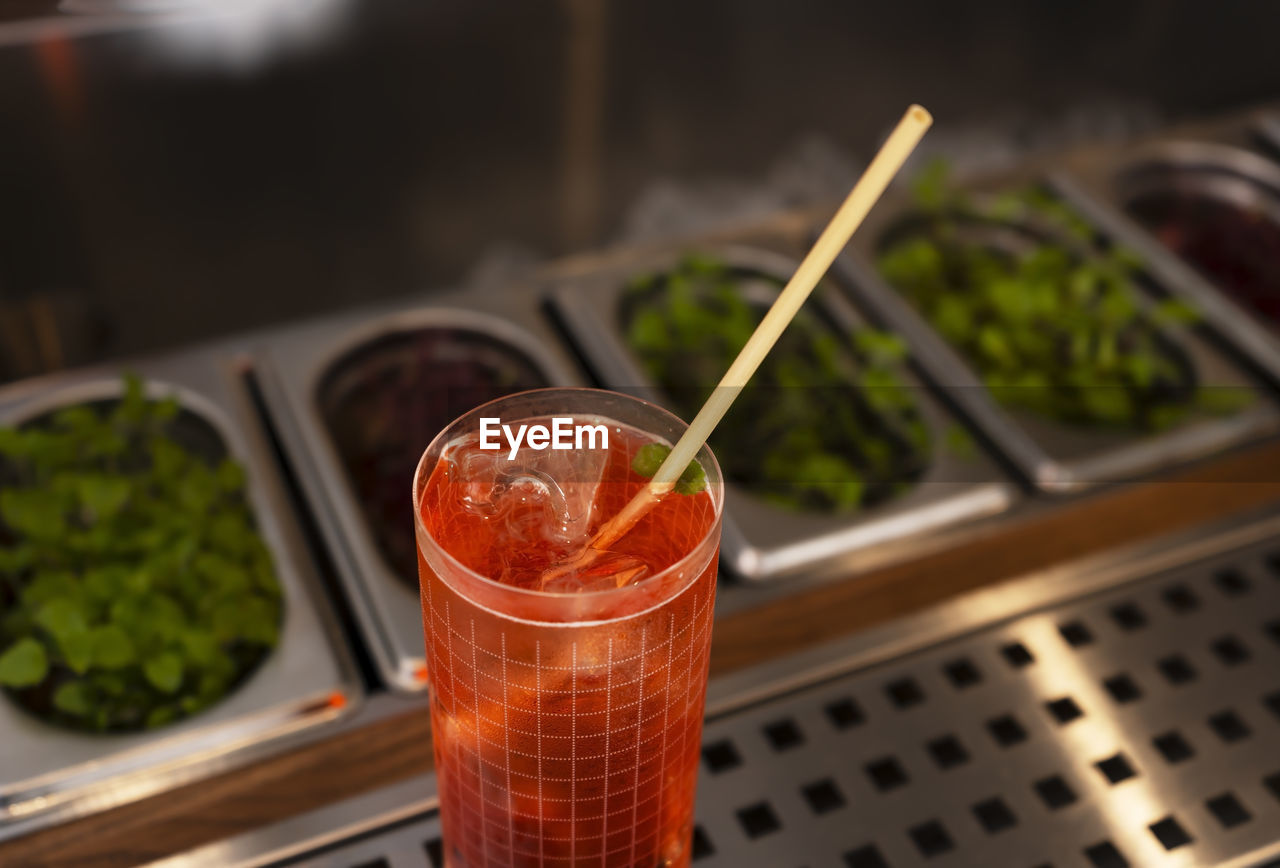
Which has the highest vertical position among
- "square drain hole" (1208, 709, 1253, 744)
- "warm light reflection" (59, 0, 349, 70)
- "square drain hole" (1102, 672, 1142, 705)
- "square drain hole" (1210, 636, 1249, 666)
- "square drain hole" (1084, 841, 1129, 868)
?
"warm light reflection" (59, 0, 349, 70)

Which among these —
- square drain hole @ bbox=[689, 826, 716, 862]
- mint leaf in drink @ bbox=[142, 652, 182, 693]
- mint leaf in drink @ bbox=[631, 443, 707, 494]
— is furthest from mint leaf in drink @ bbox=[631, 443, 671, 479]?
mint leaf in drink @ bbox=[142, 652, 182, 693]

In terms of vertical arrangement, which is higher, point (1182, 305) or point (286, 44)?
point (286, 44)

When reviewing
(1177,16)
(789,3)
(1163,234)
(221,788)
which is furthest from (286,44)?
(1177,16)

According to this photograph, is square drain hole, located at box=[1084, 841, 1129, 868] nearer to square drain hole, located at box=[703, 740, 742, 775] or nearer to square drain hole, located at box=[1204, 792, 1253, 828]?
square drain hole, located at box=[1204, 792, 1253, 828]

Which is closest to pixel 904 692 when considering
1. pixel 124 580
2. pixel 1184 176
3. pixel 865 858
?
pixel 865 858

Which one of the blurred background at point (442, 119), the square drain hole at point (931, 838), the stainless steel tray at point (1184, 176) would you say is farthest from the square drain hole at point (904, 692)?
the blurred background at point (442, 119)

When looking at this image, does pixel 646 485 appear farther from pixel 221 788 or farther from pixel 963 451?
pixel 963 451

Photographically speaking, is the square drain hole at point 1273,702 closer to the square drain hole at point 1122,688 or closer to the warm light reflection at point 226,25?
the square drain hole at point 1122,688
